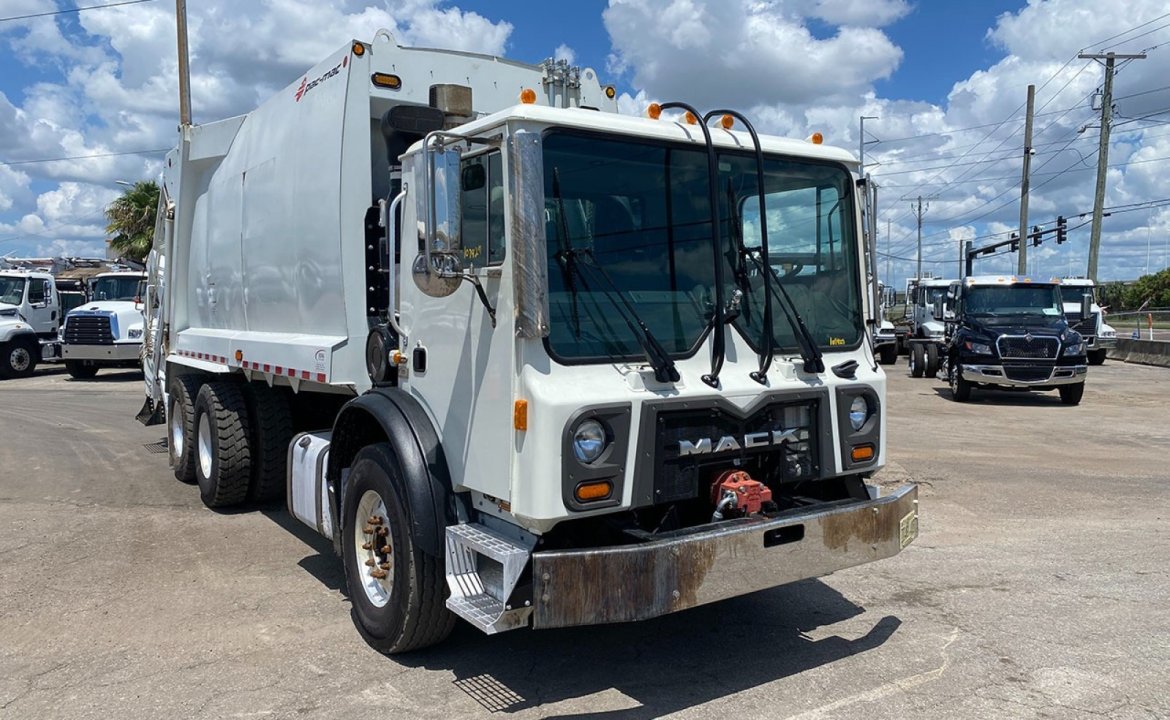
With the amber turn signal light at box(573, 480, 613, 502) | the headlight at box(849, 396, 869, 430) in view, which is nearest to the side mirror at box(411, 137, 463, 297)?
the amber turn signal light at box(573, 480, 613, 502)

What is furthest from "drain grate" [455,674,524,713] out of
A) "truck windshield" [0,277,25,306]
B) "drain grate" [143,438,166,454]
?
"truck windshield" [0,277,25,306]

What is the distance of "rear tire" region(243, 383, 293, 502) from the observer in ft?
24.1

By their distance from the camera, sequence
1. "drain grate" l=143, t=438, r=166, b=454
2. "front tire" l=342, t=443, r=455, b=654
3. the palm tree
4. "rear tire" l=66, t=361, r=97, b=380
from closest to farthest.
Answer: "front tire" l=342, t=443, r=455, b=654, "drain grate" l=143, t=438, r=166, b=454, "rear tire" l=66, t=361, r=97, b=380, the palm tree

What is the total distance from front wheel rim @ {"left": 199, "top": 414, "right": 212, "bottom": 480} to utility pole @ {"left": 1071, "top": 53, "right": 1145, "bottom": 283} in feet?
109

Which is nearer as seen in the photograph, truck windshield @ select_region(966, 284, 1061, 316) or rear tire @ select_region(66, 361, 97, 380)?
truck windshield @ select_region(966, 284, 1061, 316)

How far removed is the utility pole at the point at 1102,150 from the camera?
3409 cm

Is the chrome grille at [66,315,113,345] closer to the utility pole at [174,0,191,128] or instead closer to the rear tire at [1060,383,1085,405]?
the utility pole at [174,0,191,128]

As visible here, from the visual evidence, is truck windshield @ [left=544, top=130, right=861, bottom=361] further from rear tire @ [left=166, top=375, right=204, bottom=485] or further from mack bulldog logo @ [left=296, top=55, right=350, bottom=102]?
rear tire @ [left=166, top=375, right=204, bottom=485]

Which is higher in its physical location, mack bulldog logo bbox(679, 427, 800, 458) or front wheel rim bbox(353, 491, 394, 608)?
mack bulldog logo bbox(679, 427, 800, 458)

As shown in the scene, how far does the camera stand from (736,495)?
163 inches

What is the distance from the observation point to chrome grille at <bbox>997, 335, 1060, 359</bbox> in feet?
50.7

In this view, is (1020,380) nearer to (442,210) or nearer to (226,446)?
(226,446)

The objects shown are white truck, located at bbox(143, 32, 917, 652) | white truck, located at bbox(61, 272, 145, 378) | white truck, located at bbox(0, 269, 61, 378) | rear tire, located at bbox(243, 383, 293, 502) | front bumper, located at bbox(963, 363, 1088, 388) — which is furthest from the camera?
white truck, located at bbox(0, 269, 61, 378)

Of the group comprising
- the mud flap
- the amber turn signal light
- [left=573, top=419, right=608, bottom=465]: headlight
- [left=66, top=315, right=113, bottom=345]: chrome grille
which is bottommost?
the mud flap
